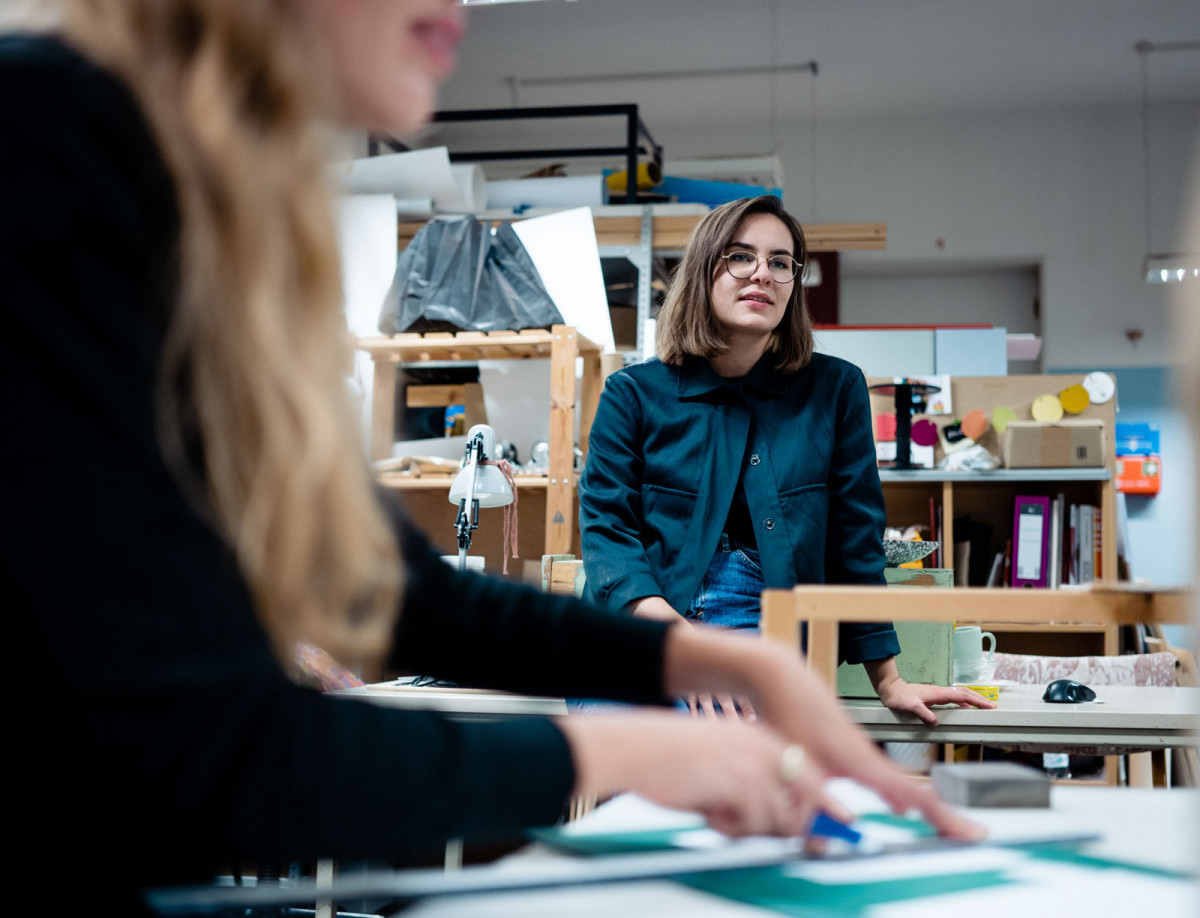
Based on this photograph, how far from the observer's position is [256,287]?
1.68 feet

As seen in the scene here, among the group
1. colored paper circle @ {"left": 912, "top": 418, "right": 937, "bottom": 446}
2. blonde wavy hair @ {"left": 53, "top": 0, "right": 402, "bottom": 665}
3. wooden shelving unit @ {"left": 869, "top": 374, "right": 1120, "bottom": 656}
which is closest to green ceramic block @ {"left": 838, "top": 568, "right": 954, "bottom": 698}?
blonde wavy hair @ {"left": 53, "top": 0, "right": 402, "bottom": 665}

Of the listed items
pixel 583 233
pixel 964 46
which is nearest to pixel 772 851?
pixel 583 233

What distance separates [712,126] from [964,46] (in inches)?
71.5

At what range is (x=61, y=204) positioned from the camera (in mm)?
443

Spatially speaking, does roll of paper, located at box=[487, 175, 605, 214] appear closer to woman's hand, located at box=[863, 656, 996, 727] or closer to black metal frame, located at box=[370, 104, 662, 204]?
black metal frame, located at box=[370, 104, 662, 204]

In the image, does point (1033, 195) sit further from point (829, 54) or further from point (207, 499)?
point (207, 499)

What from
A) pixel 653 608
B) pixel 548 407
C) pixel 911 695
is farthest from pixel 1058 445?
pixel 653 608

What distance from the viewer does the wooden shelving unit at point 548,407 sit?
359cm

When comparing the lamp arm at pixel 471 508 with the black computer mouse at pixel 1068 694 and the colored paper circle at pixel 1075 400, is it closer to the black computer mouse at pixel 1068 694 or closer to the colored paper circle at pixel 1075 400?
the black computer mouse at pixel 1068 694

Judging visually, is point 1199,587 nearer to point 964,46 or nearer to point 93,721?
point 93,721

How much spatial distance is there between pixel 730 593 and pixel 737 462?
0.75ft

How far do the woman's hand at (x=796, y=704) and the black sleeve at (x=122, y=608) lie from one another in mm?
245

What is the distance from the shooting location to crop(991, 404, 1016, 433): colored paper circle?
Answer: 4133 mm

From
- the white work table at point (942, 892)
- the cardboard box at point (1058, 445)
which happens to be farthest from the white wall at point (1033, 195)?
the white work table at point (942, 892)
